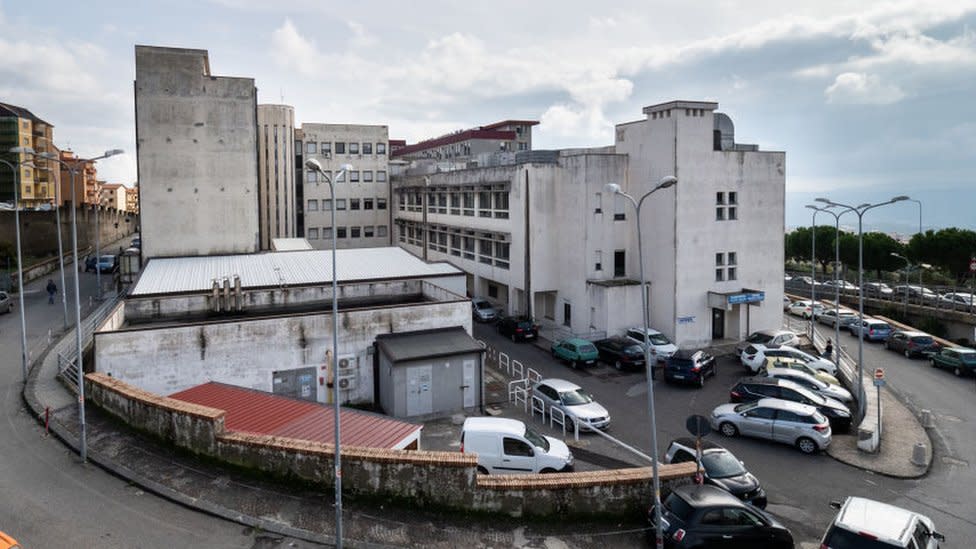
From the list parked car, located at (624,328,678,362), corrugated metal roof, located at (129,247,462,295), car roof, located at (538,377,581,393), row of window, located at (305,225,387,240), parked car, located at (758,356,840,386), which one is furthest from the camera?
row of window, located at (305,225,387,240)

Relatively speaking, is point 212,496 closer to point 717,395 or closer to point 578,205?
point 717,395

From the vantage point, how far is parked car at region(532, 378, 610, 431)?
19641mm

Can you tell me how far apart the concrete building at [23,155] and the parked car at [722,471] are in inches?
2776

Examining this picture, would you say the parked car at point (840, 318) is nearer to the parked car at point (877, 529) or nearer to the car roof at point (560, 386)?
the car roof at point (560, 386)

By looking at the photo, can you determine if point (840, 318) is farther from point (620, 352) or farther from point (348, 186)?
point (348, 186)

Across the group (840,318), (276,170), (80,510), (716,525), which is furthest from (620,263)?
(276,170)

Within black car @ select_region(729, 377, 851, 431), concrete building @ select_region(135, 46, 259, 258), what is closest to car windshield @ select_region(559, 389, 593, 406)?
black car @ select_region(729, 377, 851, 431)

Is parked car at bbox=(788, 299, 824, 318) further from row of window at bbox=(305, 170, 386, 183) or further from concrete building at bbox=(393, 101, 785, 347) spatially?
row of window at bbox=(305, 170, 386, 183)

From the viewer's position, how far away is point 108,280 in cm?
4328

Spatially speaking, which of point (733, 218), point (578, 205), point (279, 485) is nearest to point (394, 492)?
point (279, 485)

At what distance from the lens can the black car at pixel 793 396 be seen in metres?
20.5

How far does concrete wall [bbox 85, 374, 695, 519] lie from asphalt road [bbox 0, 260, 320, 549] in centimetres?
161

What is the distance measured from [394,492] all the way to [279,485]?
7.87 feet

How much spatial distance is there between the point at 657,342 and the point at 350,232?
3317cm
